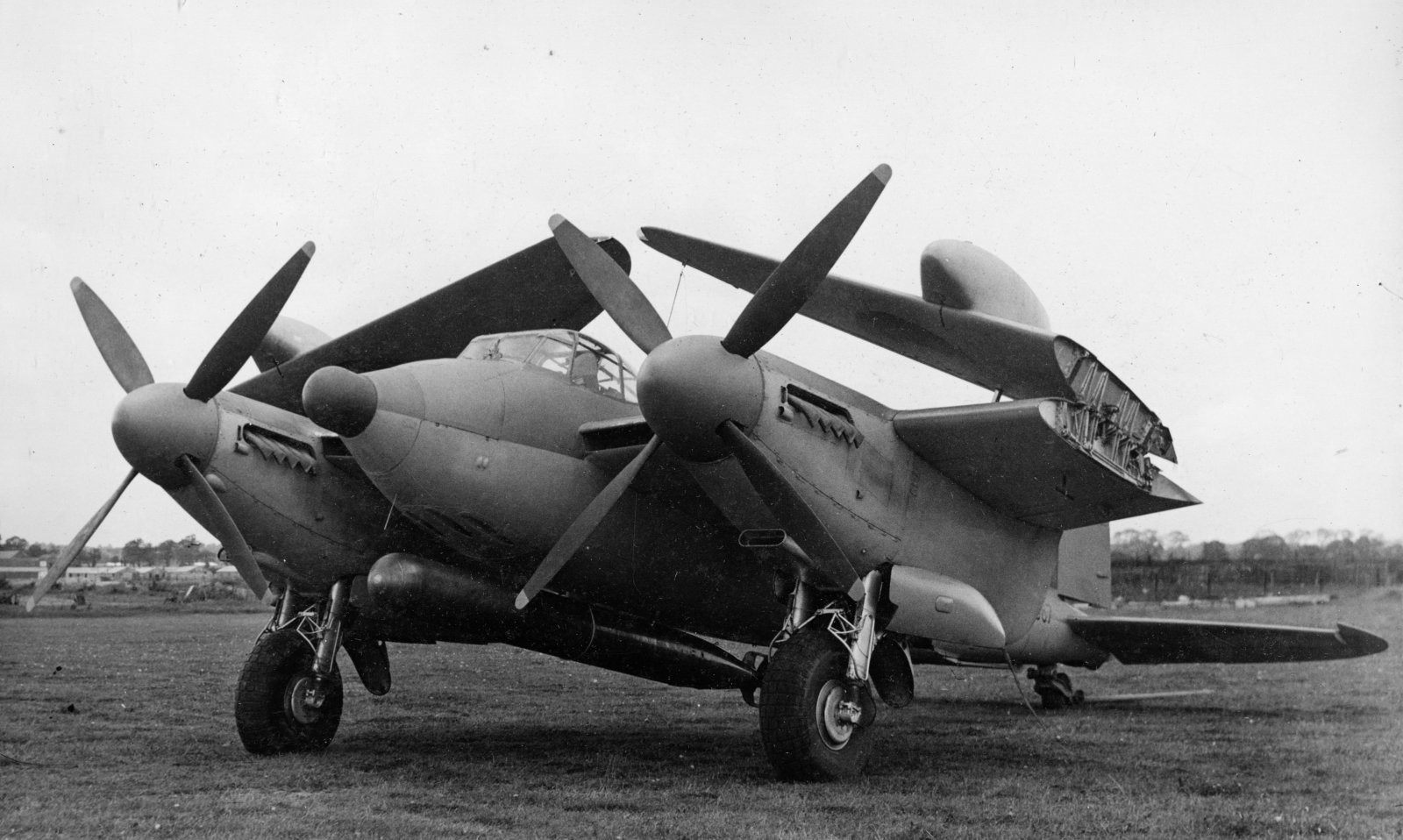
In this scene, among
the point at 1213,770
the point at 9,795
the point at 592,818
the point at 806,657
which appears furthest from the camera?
the point at 1213,770

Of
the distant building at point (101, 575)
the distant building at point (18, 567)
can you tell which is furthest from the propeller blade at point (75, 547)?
the distant building at point (101, 575)

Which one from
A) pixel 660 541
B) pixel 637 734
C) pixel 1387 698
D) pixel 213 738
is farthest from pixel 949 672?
pixel 213 738

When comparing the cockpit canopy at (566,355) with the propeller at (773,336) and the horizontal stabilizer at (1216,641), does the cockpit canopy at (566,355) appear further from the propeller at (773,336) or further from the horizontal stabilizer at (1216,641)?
the horizontal stabilizer at (1216,641)

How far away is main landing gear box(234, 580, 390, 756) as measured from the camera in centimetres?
923

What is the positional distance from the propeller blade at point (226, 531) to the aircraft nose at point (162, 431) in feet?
0.36

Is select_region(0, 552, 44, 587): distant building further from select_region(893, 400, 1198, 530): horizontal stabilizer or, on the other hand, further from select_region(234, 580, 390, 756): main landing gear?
select_region(893, 400, 1198, 530): horizontal stabilizer

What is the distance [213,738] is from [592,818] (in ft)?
18.3

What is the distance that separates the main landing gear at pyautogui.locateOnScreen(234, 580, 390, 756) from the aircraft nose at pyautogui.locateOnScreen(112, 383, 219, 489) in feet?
5.97

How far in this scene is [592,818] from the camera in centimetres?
640

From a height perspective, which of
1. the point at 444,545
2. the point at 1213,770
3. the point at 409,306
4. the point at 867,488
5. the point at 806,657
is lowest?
the point at 1213,770

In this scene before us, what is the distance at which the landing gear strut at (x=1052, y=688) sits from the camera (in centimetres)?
1395

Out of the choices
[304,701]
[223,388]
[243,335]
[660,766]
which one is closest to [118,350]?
[223,388]

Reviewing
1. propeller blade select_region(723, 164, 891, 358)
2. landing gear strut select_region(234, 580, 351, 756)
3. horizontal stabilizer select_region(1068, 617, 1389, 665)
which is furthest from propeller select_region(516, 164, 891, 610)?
horizontal stabilizer select_region(1068, 617, 1389, 665)

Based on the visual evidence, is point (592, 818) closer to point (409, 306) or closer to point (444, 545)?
point (444, 545)
